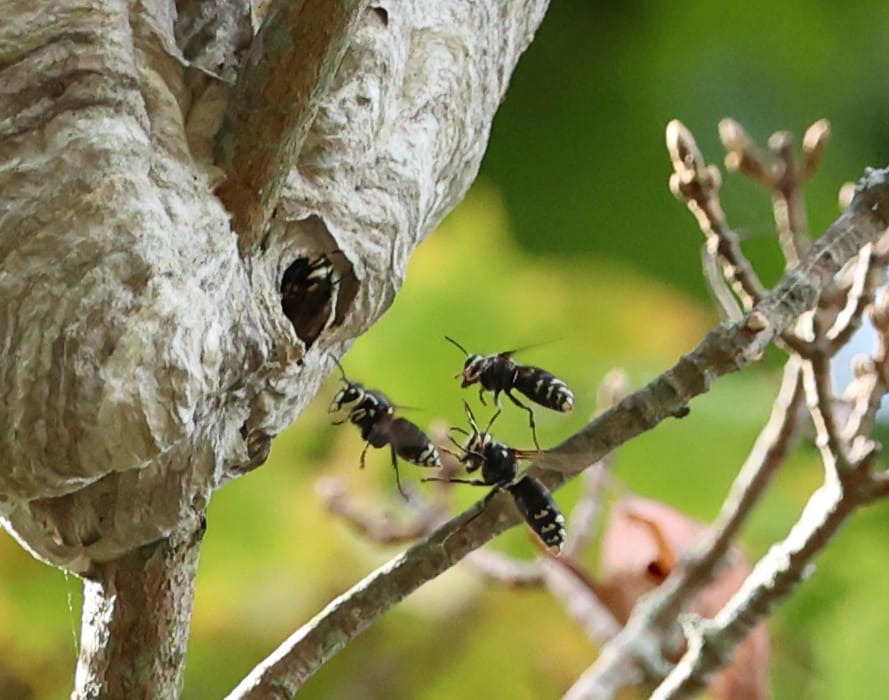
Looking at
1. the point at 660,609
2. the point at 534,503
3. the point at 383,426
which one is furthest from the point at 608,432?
the point at 660,609

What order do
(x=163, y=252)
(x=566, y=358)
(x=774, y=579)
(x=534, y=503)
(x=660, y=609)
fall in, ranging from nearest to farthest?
(x=163, y=252) < (x=534, y=503) < (x=774, y=579) < (x=660, y=609) < (x=566, y=358)

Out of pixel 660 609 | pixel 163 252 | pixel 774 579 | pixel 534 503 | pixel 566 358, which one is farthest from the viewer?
pixel 566 358

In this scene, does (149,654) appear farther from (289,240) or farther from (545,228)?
(545,228)

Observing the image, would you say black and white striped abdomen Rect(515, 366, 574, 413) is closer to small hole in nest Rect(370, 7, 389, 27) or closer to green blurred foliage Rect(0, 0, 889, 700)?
small hole in nest Rect(370, 7, 389, 27)

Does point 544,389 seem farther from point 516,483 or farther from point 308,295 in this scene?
point 308,295

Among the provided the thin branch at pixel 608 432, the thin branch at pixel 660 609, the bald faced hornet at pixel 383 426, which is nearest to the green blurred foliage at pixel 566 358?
the thin branch at pixel 660 609

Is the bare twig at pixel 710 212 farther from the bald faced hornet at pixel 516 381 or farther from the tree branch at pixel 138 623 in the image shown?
the tree branch at pixel 138 623

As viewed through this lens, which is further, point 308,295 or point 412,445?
point 412,445

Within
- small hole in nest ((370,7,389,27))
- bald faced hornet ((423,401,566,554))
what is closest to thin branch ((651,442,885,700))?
bald faced hornet ((423,401,566,554))
